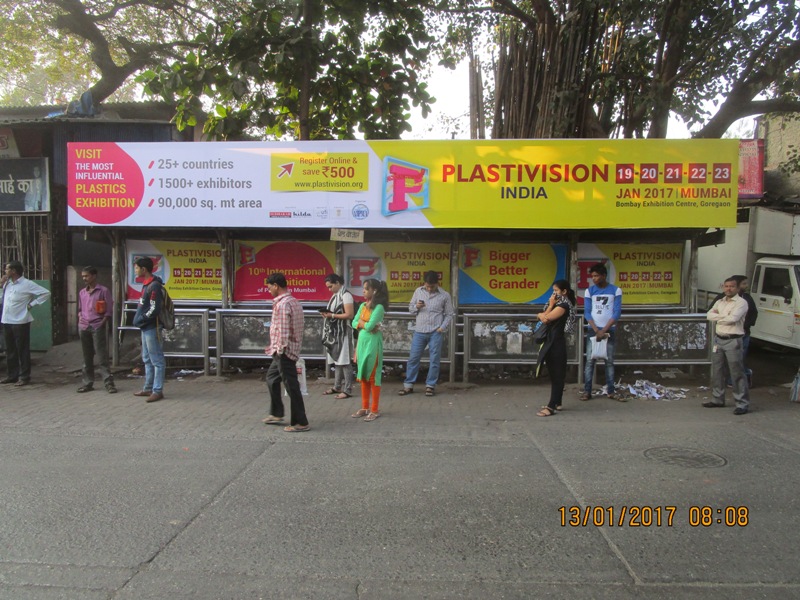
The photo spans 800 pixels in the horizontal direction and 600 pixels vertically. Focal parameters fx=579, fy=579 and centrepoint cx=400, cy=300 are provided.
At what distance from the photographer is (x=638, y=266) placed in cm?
904

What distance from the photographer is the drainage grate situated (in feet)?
16.6

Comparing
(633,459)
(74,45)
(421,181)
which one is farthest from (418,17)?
(74,45)

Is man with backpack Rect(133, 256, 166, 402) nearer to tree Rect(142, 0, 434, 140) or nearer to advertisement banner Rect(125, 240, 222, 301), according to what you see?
advertisement banner Rect(125, 240, 222, 301)

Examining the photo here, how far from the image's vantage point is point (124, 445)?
223 inches

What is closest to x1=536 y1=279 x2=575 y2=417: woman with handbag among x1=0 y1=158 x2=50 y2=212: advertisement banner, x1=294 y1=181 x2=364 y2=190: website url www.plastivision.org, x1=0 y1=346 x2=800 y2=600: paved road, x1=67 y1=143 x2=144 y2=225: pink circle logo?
x1=0 y1=346 x2=800 y2=600: paved road

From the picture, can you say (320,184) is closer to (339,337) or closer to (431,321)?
(339,337)

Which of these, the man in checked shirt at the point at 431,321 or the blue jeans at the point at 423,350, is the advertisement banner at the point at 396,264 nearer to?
the man in checked shirt at the point at 431,321

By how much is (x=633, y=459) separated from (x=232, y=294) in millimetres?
6556

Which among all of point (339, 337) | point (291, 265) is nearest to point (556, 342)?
point (339, 337)

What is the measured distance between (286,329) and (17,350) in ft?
17.4

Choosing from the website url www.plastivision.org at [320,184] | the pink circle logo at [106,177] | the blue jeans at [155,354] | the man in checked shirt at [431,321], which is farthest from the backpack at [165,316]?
the man in checked shirt at [431,321]

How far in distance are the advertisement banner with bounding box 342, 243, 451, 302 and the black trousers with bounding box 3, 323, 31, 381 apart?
4.88 m
